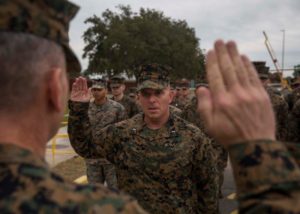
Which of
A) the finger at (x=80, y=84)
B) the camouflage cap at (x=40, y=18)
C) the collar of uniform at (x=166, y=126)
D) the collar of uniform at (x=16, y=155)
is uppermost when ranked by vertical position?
the camouflage cap at (x=40, y=18)

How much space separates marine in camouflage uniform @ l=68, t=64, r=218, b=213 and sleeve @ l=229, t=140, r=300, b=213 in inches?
82.7

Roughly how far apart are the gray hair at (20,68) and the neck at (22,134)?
0.04 meters

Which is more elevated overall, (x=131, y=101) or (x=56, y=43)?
(x=56, y=43)

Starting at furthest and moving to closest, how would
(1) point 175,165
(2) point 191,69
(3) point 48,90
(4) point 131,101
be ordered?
(2) point 191,69 < (4) point 131,101 < (1) point 175,165 < (3) point 48,90

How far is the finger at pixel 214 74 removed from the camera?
3.98 feet

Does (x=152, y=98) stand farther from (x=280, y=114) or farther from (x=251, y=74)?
(x=280, y=114)

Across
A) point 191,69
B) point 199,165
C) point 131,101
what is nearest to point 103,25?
point 191,69

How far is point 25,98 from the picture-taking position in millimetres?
1333

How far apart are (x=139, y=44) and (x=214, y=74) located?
5078 centimetres

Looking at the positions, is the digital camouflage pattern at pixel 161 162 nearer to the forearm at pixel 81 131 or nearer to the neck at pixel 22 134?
the forearm at pixel 81 131

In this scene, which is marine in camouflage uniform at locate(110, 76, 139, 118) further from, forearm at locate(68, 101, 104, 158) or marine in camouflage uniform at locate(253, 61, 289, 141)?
forearm at locate(68, 101, 104, 158)

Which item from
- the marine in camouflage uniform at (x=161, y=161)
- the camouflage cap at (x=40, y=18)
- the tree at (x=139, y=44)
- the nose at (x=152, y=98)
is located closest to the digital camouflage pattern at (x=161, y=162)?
the marine in camouflage uniform at (x=161, y=161)

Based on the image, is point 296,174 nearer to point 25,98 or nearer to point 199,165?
point 25,98

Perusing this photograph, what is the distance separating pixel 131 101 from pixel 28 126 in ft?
26.9
